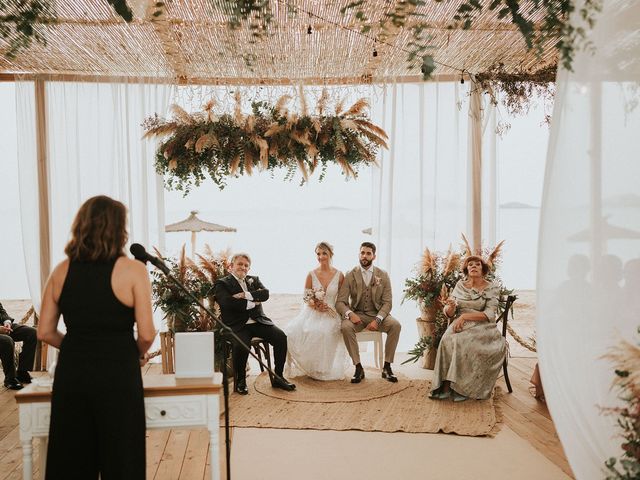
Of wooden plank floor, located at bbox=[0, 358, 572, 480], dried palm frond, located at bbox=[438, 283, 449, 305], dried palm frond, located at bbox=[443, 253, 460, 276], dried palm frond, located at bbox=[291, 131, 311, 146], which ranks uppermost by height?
dried palm frond, located at bbox=[291, 131, 311, 146]

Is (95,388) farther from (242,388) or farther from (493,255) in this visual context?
(493,255)

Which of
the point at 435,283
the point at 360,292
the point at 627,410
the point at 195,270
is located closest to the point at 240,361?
the point at 195,270

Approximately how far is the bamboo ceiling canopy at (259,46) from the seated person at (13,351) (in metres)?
2.52

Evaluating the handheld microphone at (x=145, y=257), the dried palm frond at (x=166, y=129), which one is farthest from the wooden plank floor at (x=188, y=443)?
the dried palm frond at (x=166, y=129)

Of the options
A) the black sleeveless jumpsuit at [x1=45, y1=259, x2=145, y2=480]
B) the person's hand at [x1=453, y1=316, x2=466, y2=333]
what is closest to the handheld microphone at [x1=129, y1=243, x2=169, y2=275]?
the black sleeveless jumpsuit at [x1=45, y1=259, x2=145, y2=480]

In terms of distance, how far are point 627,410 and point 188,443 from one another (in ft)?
9.87

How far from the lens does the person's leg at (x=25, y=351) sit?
240 inches

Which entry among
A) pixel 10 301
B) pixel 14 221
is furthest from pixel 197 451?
pixel 14 221

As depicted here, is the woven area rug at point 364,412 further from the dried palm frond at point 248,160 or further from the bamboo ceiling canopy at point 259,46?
the bamboo ceiling canopy at point 259,46

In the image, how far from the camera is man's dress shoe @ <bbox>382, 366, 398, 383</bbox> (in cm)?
618

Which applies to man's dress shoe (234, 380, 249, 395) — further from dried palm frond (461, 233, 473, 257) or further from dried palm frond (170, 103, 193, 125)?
dried palm frond (461, 233, 473, 257)

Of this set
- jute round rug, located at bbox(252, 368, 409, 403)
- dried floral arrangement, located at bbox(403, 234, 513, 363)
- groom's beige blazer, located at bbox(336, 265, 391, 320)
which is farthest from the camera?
dried floral arrangement, located at bbox(403, 234, 513, 363)

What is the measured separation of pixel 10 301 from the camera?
49.8 ft

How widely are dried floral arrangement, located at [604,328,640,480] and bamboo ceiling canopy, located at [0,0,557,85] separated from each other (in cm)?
305
